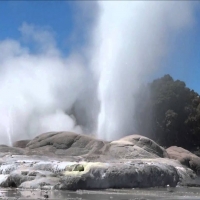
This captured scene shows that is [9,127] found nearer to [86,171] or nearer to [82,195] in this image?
[86,171]

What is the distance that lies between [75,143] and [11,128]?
20.2 meters

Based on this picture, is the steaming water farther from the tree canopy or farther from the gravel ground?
the gravel ground

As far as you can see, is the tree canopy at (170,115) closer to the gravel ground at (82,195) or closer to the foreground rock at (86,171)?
the foreground rock at (86,171)

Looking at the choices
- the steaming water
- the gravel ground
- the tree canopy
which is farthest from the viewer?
the tree canopy

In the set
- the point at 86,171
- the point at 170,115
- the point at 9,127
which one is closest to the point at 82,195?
the point at 86,171

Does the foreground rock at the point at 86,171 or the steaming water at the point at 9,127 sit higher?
the steaming water at the point at 9,127

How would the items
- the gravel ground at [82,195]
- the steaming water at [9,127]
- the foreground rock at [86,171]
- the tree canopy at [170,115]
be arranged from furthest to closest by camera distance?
the tree canopy at [170,115] < the steaming water at [9,127] < the foreground rock at [86,171] < the gravel ground at [82,195]

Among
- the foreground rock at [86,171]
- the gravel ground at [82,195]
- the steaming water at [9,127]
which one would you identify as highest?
the steaming water at [9,127]

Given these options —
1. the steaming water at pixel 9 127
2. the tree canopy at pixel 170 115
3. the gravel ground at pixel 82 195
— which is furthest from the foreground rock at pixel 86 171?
the tree canopy at pixel 170 115

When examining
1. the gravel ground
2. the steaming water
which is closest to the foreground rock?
the gravel ground

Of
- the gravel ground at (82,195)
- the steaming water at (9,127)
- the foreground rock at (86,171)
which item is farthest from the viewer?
the steaming water at (9,127)

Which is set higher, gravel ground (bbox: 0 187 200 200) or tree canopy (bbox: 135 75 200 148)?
tree canopy (bbox: 135 75 200 148)

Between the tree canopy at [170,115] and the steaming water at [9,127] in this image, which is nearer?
the steaming water at [9,127]

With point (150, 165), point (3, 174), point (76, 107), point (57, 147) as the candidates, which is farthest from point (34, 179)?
point (76, 107)
